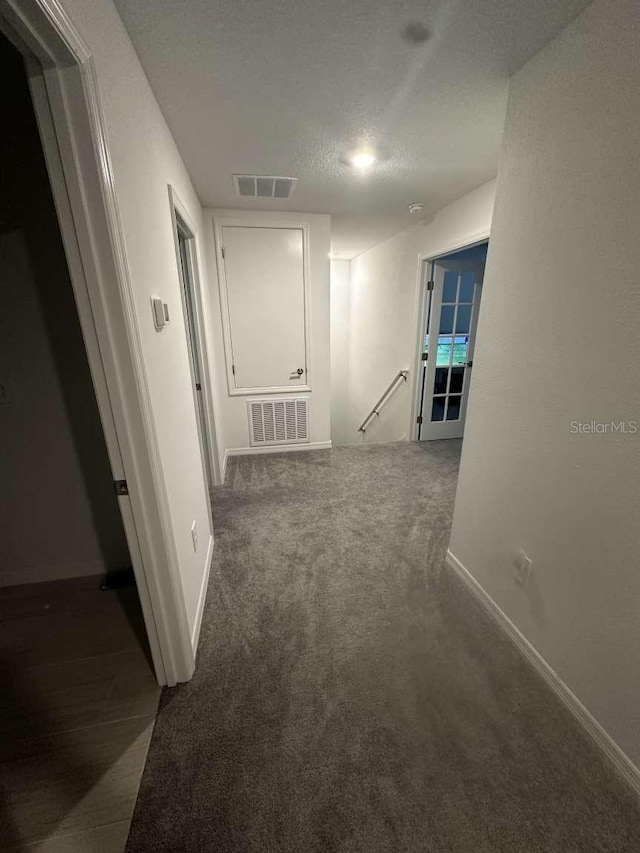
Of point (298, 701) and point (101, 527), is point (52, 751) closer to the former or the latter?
point (298, 701)

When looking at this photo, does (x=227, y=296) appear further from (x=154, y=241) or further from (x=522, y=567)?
(x=522, y=567)

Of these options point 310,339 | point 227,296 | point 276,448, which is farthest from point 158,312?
point 276,448

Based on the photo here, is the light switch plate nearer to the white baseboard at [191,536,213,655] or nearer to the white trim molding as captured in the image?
the white baseboard at [191,536,213,655]

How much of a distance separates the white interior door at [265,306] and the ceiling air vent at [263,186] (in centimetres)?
51

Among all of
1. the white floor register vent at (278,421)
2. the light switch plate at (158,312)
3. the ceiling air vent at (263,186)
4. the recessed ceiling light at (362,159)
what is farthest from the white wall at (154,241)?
the white floor register vent at (278,421)

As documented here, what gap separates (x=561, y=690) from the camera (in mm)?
1334

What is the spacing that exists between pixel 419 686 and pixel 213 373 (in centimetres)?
266

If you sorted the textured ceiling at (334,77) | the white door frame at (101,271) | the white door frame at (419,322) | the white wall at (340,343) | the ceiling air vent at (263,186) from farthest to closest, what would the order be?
the white wall at (340,343) → the white door frame at (419,322) → the ceiling air vent at (263,186) → the textured ceiling at (334,77) → the white door frame at (101,271)

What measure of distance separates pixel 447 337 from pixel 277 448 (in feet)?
7.42

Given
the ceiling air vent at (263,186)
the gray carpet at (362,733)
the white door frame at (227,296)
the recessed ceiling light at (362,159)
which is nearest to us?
the gray carpet at (362,733)

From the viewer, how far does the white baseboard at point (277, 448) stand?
3689mm

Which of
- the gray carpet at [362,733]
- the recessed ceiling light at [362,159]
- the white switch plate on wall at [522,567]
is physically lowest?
the gray carpet at [362,733]

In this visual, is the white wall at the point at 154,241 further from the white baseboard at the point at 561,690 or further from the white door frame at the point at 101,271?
the white baseboard at the point at 561,690

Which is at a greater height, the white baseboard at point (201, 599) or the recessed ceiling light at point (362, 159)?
the recessed ceiling light at point (362, 159)
